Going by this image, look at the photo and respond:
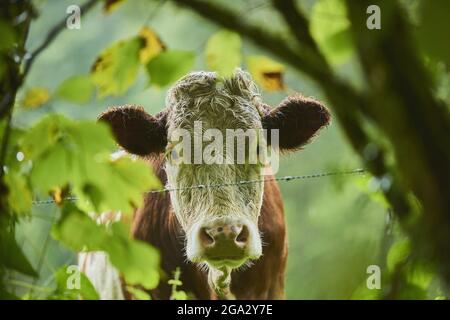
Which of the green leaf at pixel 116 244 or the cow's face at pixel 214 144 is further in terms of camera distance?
the cow's face at pixel 214 144

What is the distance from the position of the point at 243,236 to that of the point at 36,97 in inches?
50.2

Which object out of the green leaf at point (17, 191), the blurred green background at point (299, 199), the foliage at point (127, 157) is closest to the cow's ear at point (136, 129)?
the blurred green background at point (299, 199)

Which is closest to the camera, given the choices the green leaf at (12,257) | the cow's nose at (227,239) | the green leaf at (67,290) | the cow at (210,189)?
the green leaf at (12,257)

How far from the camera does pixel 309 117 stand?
235cm

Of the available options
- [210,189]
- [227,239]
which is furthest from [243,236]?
[210,189]

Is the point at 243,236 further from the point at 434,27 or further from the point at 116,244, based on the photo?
the point at 434,27

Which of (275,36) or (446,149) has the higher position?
(275,36)

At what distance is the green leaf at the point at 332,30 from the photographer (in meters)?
0.58

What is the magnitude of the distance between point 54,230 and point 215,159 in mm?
1480

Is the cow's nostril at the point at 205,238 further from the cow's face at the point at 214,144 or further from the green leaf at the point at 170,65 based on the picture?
the green leaf at the point at 170,65

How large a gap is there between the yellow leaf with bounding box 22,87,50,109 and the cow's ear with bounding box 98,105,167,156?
1.45 m
